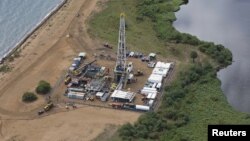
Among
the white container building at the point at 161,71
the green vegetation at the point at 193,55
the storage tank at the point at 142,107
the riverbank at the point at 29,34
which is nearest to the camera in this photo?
the storage tank at the point at 142,107

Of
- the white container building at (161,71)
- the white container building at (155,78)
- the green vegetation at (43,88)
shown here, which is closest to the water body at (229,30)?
the white container building at (161,71)

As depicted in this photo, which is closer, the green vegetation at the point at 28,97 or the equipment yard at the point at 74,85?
the equipment yard at the point at 74,85

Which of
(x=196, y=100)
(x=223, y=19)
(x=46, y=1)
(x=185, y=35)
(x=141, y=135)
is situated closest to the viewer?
(x=141, y=135)

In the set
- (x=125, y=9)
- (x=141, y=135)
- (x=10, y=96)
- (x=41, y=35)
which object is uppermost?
(x=125, y=9)

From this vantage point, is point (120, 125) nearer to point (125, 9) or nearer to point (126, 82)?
point (126, 82)

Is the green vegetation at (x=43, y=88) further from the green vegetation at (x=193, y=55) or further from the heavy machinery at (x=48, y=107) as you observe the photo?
the green vegetation at (x=193, y=55)

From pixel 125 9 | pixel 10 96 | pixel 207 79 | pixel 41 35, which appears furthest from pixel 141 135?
pixel 125 9

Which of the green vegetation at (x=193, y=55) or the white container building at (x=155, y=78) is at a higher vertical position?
the green vegetation at (x=193, y=55)

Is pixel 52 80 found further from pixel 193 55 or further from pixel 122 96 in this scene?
pixel 193 55
